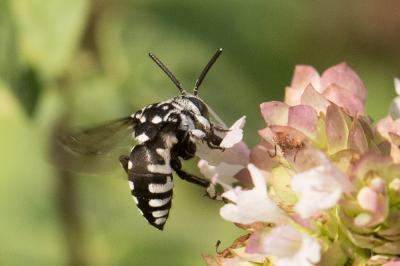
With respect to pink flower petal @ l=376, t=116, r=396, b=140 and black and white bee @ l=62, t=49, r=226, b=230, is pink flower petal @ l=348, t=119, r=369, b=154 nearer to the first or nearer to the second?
pink flower petal @ l=376, t=116, r=396, b=140

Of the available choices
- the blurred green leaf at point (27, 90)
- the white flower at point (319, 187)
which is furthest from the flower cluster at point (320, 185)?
the blurred green leaf at point (27, 90)

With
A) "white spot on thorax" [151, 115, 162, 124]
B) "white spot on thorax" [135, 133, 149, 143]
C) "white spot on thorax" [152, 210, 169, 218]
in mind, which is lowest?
"white spot on thorax" [152, 210, 169, 218]

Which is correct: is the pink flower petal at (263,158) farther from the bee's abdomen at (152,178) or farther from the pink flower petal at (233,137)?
the bee's abdomen at (152,178)

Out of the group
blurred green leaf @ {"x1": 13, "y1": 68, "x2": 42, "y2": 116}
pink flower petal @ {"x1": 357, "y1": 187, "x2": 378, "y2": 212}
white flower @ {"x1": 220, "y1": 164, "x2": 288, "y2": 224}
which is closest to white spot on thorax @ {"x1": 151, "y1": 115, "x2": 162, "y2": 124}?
white flower @ {"x1": 220, "y1": 164, "x2": 288, "y2": 224}

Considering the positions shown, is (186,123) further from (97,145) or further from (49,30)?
(49,30)

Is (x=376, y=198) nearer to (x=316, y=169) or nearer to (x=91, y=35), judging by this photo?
(x=316, y=169)
